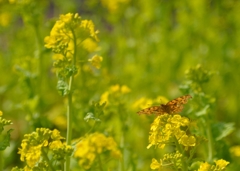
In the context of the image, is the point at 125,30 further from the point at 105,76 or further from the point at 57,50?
the point at 57,50

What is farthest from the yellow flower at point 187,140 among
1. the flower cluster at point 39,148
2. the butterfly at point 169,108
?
the flower cluster at point 39,148

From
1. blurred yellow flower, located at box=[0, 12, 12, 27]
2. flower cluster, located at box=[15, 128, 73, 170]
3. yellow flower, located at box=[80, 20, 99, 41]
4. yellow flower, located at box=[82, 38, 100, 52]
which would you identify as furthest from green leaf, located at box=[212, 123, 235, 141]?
blurred yellow flower, located at box=[0, 12, 12, 27]

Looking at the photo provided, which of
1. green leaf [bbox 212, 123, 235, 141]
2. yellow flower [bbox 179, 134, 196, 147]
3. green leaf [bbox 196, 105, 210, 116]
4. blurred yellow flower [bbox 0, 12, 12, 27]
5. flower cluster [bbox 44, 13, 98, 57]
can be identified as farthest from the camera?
blurred yellow flower [bbox 0, 12, 12, 27]

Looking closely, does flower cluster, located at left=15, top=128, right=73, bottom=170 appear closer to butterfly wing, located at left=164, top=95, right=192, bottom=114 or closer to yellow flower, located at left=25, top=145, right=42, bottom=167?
yellow flower, located at left=25, top=145, right=42, bottom=167

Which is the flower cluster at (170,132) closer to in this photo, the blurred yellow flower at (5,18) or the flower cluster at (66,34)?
the flower cluster at (66,34)

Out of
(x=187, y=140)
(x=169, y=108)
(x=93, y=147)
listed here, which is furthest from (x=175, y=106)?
(x=93, y=147)

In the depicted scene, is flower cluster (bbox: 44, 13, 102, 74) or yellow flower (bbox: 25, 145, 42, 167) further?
flower cluster (bbox: 44, 13, 102, 74)
